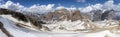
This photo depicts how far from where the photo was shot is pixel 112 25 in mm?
4699

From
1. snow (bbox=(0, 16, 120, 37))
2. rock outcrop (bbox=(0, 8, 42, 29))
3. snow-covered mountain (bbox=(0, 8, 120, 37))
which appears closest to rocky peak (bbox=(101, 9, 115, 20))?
snow-covered mountain (bbox=(0, 8, 120, 37))

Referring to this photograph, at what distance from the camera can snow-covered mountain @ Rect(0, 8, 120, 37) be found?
14.4 ft

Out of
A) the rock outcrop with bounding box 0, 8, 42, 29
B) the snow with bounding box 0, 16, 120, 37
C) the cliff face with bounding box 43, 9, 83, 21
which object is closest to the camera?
the snow with bounding box 0, 16, 120, 37

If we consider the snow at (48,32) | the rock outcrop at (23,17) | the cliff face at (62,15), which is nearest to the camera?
the snow at (48,32)

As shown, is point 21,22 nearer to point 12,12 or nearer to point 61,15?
point 12,12

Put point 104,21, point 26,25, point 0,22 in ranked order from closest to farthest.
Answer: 1. point 0,22
2. point 26,25
3. point 104,21

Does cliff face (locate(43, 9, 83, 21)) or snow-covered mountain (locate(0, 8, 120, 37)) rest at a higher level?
cliff face (locate(43, 9, 83, 21))

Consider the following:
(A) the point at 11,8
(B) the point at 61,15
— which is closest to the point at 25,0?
(A) the point at 11,8

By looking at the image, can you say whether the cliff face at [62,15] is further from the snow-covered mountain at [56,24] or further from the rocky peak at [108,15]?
the rocky peak at [108,15]

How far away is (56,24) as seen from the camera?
4.83m

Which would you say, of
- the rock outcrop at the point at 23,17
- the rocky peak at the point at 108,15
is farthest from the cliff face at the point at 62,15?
the rocky peak at the point at 108,15

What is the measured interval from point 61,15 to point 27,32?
0.68m

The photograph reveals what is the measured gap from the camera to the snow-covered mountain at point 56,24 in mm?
4402

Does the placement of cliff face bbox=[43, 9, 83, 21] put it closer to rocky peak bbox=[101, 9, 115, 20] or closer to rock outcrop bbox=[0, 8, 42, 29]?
rock outcrop bbox=[0, 8, 42, 29]
